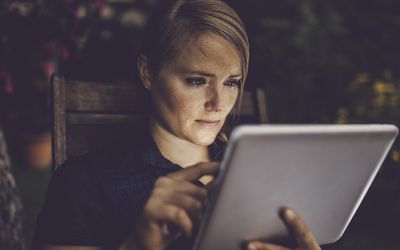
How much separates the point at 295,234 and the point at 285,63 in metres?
4.81

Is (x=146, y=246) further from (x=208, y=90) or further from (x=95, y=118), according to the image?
(x=95, y=118)

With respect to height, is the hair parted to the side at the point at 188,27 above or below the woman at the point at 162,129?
above

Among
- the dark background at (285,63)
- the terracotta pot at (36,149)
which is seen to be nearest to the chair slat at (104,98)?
the dark background at (285,63)

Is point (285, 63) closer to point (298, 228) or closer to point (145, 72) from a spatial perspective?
point (145, 72)

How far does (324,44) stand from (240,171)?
516 cm

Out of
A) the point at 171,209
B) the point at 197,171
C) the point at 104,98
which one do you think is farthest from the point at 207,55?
the point at 104,98

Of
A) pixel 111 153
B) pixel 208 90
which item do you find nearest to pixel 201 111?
pixel 208 90

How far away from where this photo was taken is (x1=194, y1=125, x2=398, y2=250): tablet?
2.77ft

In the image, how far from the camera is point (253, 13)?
19.4 feet

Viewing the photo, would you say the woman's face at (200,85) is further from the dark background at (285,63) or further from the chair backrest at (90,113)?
the dark background at (285,63)

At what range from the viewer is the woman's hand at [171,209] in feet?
2.96

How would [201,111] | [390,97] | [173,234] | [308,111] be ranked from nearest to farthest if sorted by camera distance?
[173,234] → [201,111] → [390,97] → [308,111]

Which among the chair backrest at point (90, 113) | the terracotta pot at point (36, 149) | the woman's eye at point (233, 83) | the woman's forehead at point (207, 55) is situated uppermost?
the woman's forehead at point (207, 55)

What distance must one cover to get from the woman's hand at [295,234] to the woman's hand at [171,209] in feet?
0.58
